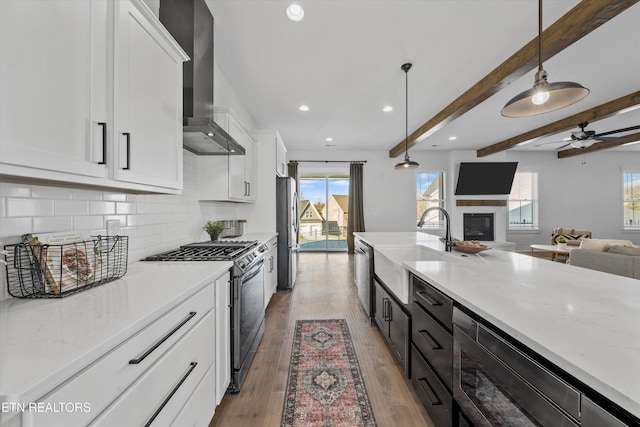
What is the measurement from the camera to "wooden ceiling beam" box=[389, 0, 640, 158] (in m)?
1.80

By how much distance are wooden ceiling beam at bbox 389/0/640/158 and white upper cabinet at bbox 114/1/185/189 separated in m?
2.81

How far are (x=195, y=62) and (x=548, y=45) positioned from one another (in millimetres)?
2857

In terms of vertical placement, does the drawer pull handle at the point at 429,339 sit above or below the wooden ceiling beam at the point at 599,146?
below

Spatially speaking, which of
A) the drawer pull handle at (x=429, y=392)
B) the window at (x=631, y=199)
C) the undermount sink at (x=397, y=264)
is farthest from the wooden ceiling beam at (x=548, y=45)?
the window at (x=631, y=199)

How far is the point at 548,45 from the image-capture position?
2.19 m

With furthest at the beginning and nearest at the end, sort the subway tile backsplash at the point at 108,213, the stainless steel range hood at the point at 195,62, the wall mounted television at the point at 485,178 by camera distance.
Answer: the wall mounted television at the point at 485,178
the stainless steel range hood at the point at 195,62
the subway tile backsplash at the point at 108,213

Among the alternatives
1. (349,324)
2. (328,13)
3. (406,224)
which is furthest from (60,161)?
(406,224)

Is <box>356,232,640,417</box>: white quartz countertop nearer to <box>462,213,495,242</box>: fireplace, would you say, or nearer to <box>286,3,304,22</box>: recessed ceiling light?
<box>286,3,304,22</box>: recessed ceiling light

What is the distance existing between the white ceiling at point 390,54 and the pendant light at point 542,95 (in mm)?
930

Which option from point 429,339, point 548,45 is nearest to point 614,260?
point 548,45

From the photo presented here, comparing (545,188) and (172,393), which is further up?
(545,188)

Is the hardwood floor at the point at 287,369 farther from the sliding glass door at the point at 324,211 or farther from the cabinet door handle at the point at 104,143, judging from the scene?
the sliding glass door at the point at 324,211

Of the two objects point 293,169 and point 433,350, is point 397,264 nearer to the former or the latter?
point 433,350

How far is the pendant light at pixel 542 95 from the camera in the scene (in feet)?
4.59
